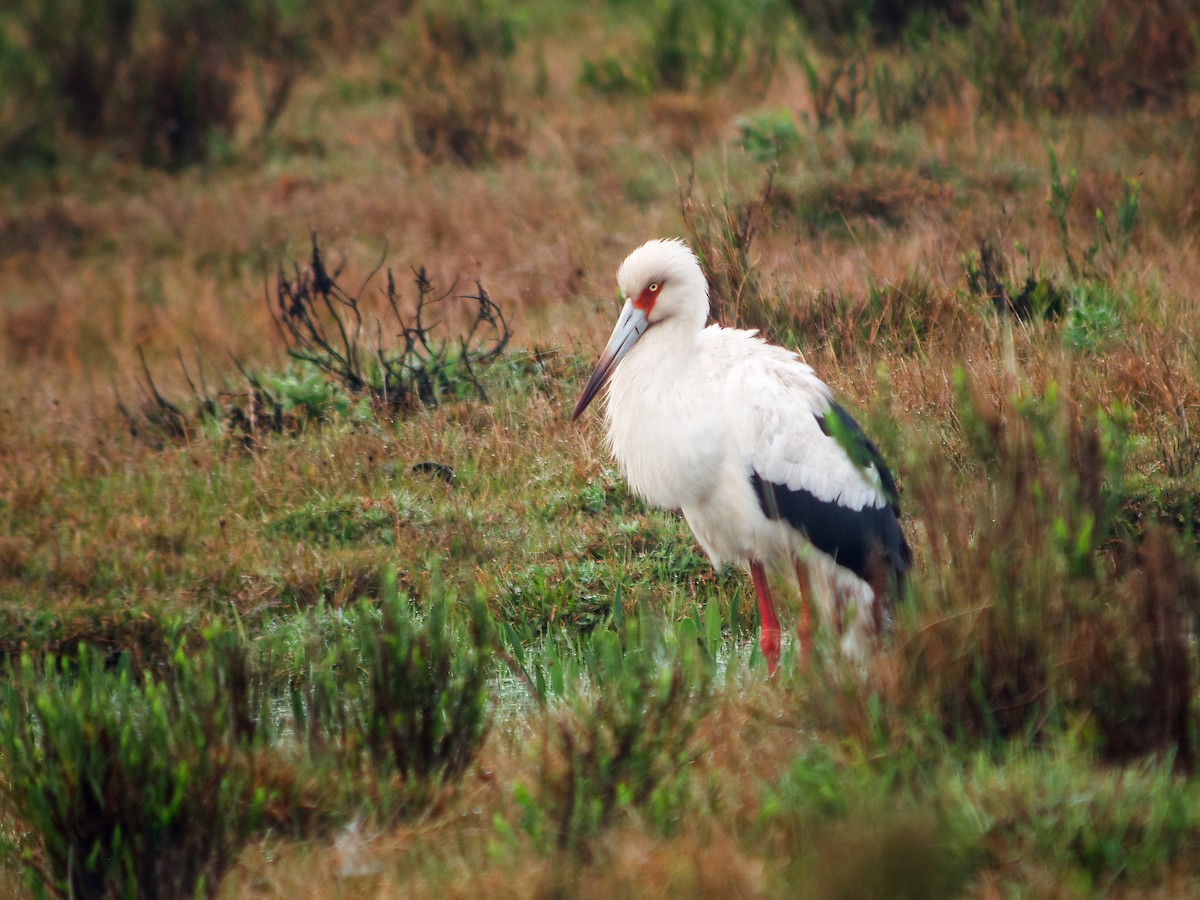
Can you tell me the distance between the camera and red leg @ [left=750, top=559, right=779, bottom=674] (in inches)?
161

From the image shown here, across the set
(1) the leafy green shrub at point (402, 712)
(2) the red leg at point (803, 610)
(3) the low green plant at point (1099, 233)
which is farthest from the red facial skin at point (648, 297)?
(3) the low green plant at point (1099, 233)

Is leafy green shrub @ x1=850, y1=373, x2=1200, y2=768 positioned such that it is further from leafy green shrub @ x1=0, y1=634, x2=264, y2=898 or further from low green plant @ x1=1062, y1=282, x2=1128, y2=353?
low green plant @ x1=1062, y1=282, x2=1128, y2=353

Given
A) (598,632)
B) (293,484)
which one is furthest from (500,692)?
(293,484)

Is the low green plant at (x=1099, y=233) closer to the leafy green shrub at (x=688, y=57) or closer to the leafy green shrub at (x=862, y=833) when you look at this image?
the leafy green shrub at (x=862, y=833)

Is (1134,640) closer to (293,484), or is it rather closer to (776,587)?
(776,587)

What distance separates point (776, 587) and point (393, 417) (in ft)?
7.03

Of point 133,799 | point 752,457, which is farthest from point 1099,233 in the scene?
point 133,799

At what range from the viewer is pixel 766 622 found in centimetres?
423

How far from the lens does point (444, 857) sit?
2.89 metres

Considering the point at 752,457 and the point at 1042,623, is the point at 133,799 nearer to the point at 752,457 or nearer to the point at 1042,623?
the point at 752,457

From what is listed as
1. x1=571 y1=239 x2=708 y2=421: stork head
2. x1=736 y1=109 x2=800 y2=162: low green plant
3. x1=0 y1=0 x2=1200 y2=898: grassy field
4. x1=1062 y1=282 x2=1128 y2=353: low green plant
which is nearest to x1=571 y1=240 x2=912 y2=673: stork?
x1=571 y1=239 x2=708 y2=421: stork head

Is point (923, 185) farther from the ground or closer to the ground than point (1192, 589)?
farther from the ground

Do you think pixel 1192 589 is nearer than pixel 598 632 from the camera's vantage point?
Yes

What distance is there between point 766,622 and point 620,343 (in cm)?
102
